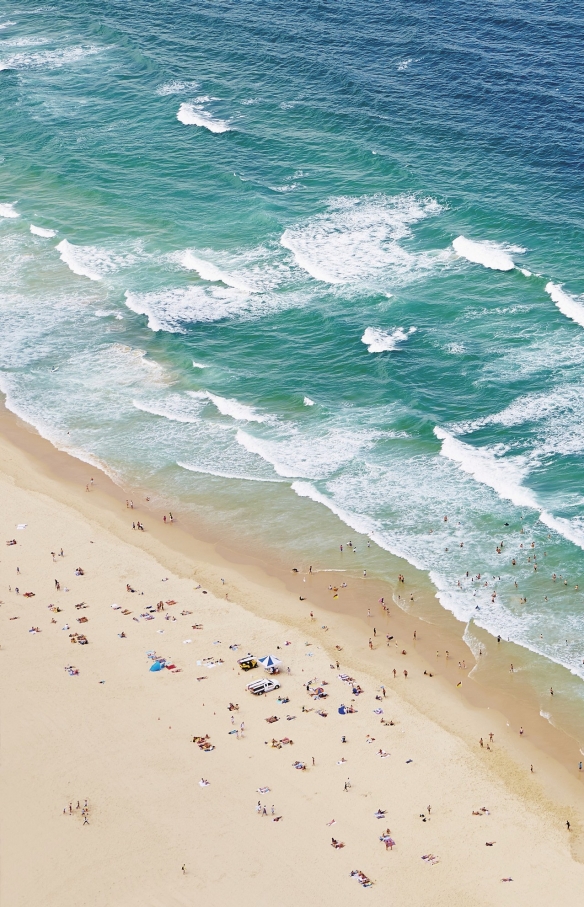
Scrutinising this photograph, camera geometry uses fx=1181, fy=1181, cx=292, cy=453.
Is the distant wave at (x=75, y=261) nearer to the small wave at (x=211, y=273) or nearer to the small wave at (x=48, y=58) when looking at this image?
the small wave at (x=211, y=273)

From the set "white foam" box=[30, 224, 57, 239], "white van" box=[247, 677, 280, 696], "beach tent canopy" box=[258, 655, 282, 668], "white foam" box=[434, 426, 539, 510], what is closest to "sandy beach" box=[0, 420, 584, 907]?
"white van" box=[247, 677, 280, 696]

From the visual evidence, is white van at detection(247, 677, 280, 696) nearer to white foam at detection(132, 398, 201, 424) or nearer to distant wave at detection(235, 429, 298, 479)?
distant wave at detection(235, 429, 298, 479)

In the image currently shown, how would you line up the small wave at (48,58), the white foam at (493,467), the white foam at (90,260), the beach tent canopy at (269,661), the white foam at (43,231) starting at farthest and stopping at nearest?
the small wave at (48,58) < the white foam at (43,231) < the white foam at (90,260) < the white foam at (493,467) < the beach tent canopy at (269,661)

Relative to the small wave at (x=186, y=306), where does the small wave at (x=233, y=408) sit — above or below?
below

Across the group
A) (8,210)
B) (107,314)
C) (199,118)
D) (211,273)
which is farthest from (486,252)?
(8,210)

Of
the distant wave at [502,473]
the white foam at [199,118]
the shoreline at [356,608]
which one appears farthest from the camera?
the white foam at [199,118]

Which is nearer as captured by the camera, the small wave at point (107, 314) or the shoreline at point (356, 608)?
the shoreline at point (356, 608)

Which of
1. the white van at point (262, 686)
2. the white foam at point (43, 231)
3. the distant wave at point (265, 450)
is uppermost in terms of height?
the white foam at point (43, 231)

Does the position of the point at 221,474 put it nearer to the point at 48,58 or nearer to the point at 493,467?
the point at 493,467

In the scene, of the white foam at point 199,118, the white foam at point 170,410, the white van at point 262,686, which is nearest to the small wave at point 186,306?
the white foam at point 170,410
